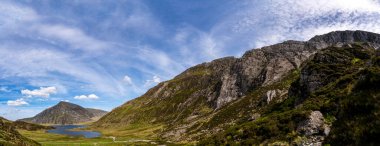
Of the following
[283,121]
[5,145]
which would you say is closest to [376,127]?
[283,121]

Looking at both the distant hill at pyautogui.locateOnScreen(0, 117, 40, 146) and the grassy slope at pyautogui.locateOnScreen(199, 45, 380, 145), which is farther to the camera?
the distant hill at pyautogui.locateOnScreen(0, 117, 40, 146)

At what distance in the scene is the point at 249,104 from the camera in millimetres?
135375

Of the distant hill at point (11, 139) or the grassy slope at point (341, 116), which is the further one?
the distant hill at point (11, 139)

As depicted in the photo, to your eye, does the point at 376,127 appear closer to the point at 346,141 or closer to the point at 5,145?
the point at 346,141

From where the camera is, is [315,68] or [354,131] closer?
[354,131]

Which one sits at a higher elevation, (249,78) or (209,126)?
(249,78)

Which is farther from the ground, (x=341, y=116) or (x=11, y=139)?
(x=11, y=139)

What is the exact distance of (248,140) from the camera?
A: 32500mm

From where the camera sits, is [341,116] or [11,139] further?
[11,139]

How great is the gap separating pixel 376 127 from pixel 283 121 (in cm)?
1507

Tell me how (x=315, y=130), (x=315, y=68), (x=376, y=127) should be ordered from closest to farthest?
1. (x=376, y=127)
2. (x=315, y=130)
3. (x=315, y=68)

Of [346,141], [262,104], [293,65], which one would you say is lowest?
[346,141]

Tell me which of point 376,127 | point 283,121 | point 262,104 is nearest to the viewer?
point 376,127

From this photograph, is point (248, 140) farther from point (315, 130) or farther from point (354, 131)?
point (354, 131)
